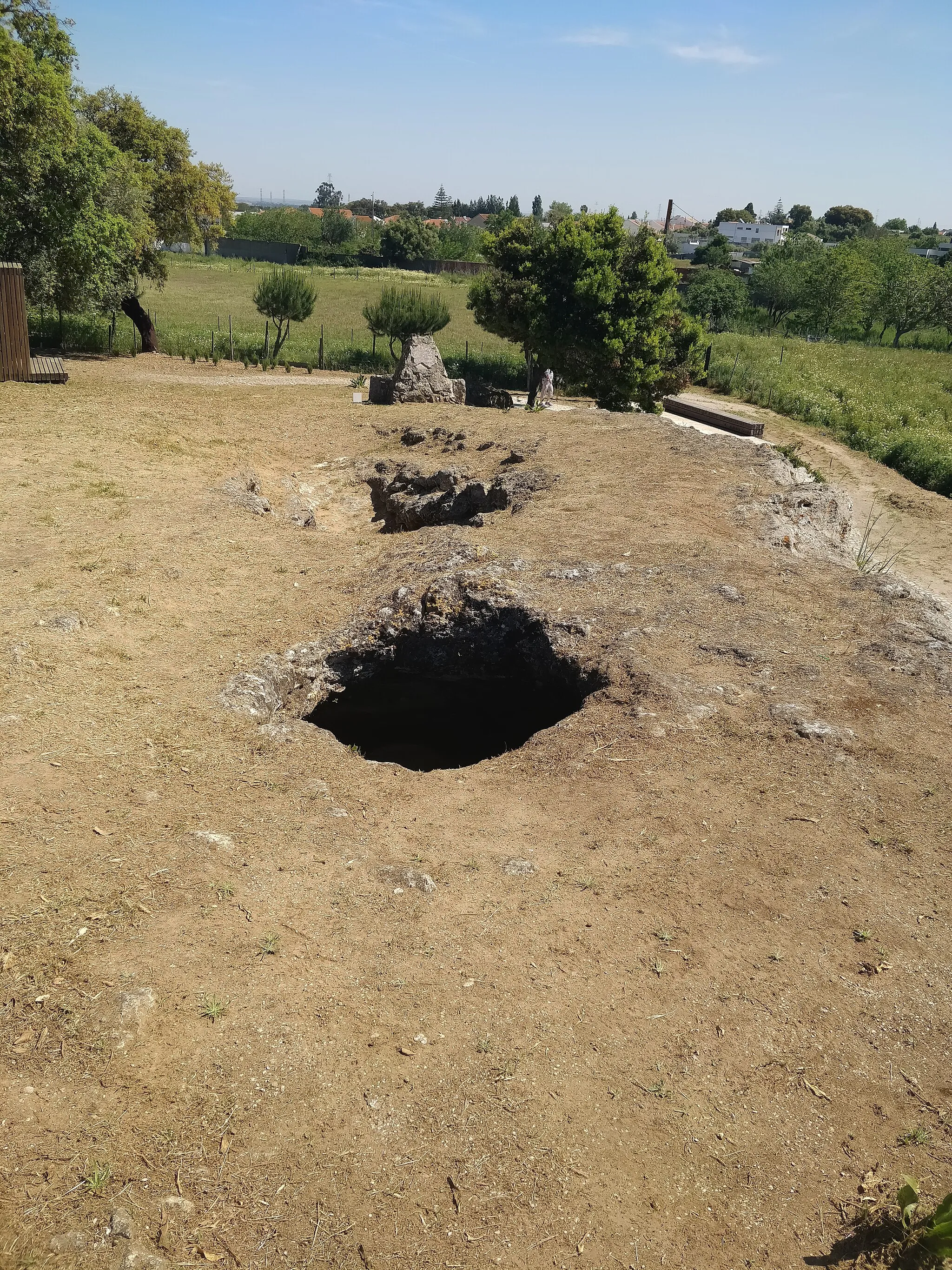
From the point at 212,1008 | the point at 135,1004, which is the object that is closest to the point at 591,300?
the point at 212,1008

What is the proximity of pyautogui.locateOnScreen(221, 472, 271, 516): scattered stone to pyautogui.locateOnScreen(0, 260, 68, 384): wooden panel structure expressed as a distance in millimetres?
9172

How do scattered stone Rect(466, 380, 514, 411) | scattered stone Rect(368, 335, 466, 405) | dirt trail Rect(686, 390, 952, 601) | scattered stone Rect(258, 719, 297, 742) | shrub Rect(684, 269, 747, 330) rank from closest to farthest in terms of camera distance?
scattered stone Rect(258, 719, 297, 742) → dirt trail Rect(686, 390, 952, 601) → scattered stone Rect(368, 335, 466, 405) → scattered stone Rect(466, 380, 514, 411) → shrub Rect(684, 269, 747, 330)

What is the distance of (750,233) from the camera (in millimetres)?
184625

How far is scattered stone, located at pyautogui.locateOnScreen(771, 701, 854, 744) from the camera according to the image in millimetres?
8078

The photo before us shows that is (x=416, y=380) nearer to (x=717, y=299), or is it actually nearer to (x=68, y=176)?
(x=68, y=176)

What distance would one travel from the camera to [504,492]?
49.2 ft

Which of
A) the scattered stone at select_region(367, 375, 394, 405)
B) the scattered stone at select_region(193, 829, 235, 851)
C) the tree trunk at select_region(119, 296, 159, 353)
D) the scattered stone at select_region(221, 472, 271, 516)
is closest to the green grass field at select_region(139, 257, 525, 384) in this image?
the tree trunk at select_region(119, 296, 159, 353)

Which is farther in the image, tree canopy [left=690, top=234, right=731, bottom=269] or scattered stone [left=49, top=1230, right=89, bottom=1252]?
tree canopy [left=690, top=234, right=731, bottom=269]

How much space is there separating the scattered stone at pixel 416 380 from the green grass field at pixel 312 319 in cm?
1000

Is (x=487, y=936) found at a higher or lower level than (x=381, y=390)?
lower

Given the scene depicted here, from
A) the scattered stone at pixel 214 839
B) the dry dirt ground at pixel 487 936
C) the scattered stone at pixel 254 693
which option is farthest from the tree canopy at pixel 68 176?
the scattered stone at pixel 214 839

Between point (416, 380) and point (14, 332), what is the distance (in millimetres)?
9669

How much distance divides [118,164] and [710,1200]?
30357 millimetres

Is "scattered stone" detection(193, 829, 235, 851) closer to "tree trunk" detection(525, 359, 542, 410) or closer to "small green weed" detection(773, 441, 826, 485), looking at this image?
"small green weed" detection(773, 441, 826, 485)
